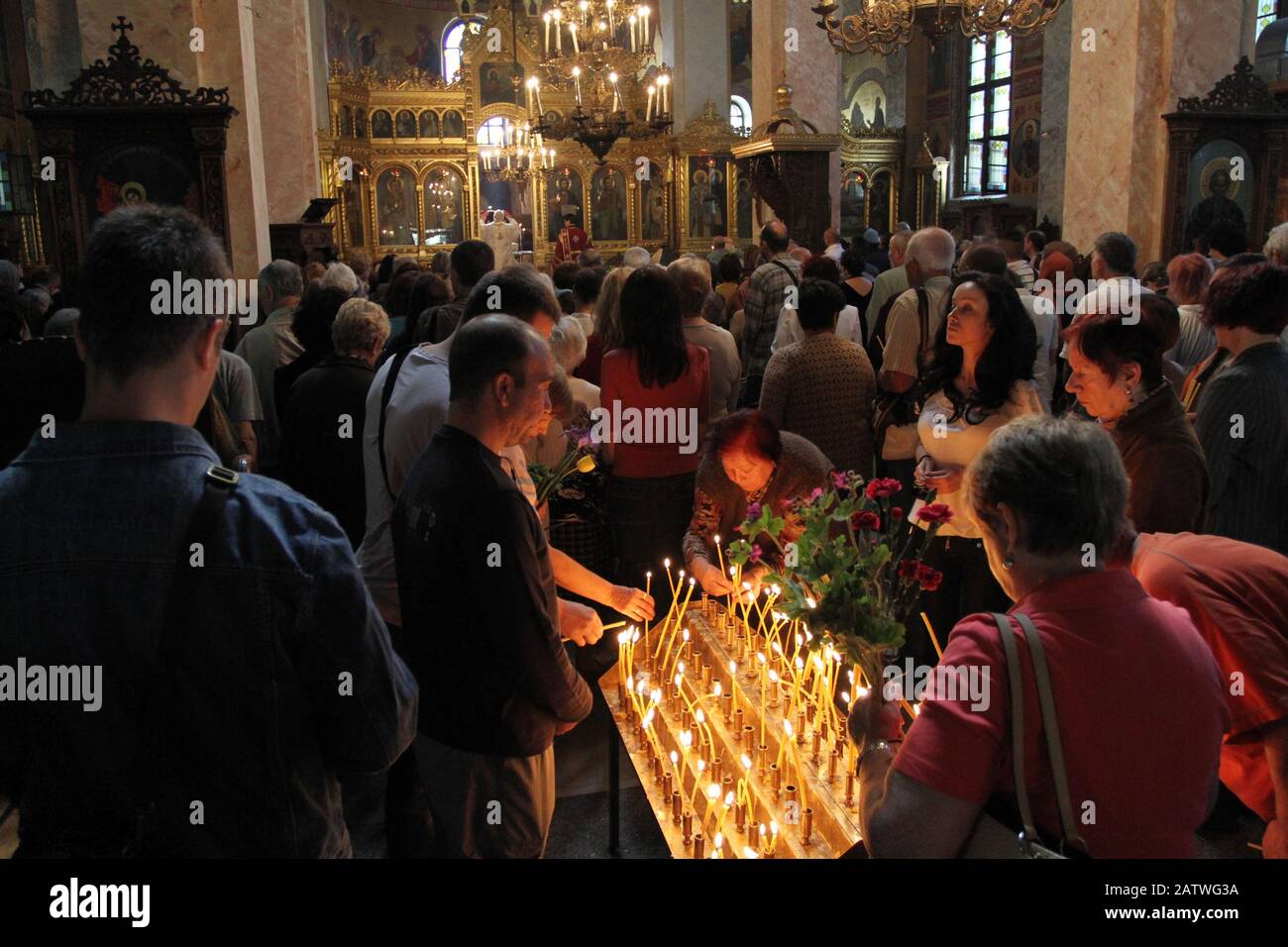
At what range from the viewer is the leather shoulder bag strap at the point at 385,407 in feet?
11.1

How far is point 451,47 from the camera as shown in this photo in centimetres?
2591

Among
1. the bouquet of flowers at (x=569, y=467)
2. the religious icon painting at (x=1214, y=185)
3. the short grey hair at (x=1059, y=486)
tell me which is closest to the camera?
the short grey hair at (x=1059, y=486)

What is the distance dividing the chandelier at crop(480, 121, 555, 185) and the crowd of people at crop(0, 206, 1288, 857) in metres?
15.5

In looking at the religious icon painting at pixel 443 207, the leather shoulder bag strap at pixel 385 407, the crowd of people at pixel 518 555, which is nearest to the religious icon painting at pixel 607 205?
the religious icon painting at pixel 443 207

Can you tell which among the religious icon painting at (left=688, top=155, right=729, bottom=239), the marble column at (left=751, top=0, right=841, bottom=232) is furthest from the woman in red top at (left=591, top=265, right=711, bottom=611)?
the religious icon painting at (left=688, top=155, right=729, bottom=239)

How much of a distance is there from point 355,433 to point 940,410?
2.32 m

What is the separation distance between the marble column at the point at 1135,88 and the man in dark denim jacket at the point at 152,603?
28.0ft

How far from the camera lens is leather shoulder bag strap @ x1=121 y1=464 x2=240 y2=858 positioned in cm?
147

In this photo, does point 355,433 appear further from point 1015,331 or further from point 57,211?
point 57,211

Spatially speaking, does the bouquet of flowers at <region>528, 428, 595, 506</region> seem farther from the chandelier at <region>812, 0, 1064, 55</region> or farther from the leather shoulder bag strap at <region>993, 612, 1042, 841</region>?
the chandelier at <region>812, 0, 1064, 55</region>

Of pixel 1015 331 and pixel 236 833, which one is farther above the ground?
pixel 1015 331

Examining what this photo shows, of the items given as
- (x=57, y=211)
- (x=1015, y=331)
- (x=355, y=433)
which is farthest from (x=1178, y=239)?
(x=57, y=211)

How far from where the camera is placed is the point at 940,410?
13.0 feet

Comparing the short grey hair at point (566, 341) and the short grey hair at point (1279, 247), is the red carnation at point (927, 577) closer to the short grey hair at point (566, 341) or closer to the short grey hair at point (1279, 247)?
the short grey hair at point (566, 341)
